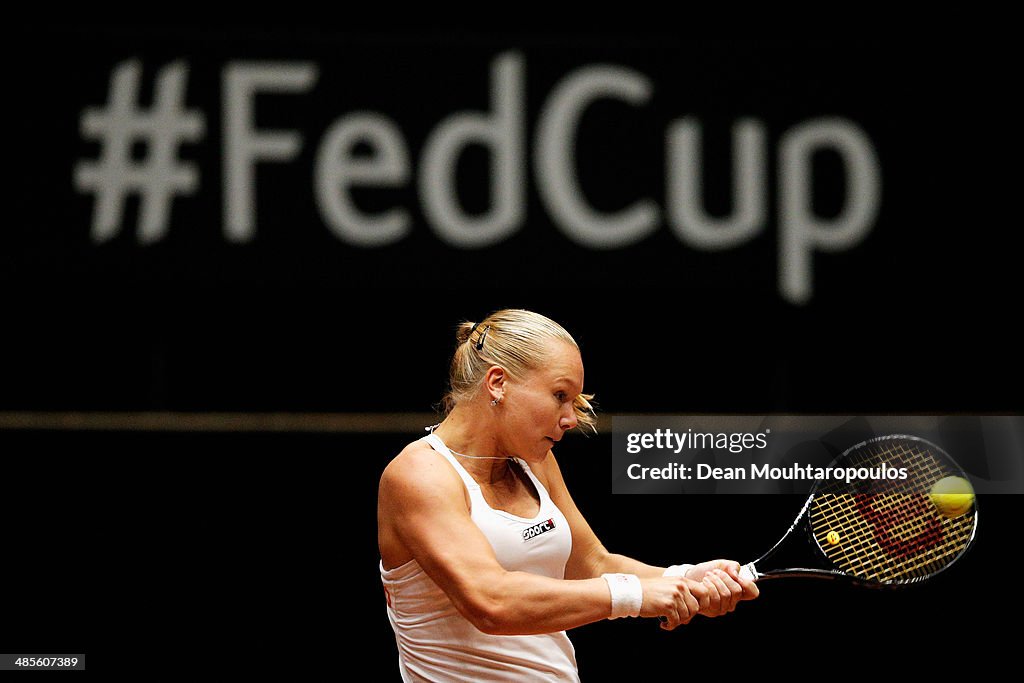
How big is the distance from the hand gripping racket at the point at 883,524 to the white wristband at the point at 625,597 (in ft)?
1.65

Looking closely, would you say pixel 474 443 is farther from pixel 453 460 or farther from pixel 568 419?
pixel 568 419

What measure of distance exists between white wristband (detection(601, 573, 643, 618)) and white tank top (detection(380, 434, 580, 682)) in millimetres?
175

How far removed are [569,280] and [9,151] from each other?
1.86 m

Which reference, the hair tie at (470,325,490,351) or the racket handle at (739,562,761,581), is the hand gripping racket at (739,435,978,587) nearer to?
the racket handle at (739,562,761,581)

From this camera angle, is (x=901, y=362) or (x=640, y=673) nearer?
(x=640, y=673)

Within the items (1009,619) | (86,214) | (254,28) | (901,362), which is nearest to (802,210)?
(901,362)

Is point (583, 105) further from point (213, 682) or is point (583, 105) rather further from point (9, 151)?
point (213, 682)

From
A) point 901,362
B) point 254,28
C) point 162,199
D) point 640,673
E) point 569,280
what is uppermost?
point 254,28

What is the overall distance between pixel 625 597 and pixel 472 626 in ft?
0.93

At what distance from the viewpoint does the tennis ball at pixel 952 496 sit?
2.52 metres

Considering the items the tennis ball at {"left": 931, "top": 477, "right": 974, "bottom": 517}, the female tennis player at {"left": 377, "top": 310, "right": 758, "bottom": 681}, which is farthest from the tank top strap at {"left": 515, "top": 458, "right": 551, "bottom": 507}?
the tennis ball at {"left": 931, "top": 477, "right": 974, "bottom": 517}

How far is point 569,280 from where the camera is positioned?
415cm

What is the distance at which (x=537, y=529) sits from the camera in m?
2.18

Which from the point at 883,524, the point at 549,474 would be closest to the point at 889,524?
the point at 883,524
